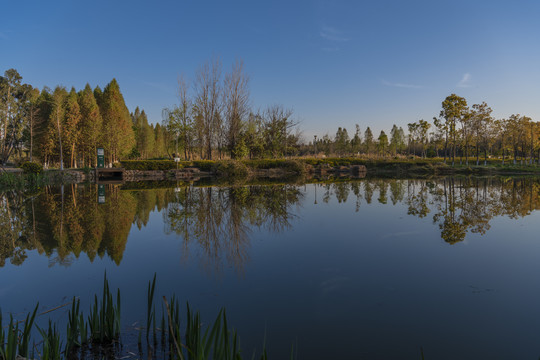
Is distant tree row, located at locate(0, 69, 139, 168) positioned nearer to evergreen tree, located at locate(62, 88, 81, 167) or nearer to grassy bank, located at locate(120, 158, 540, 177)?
evergreen tree, located at locate(62, 88, 81, 167)

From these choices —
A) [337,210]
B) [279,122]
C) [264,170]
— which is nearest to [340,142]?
[279,122]

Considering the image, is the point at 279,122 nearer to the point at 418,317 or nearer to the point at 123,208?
the point at 123,208

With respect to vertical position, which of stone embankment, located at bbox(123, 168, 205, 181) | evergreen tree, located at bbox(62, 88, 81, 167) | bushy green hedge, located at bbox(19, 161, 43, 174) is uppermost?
evergreen tree, located at bbox(62, 88, 81, 167)

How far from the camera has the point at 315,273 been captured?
425 centimetres

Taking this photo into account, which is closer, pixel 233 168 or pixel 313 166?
pixel 233 168

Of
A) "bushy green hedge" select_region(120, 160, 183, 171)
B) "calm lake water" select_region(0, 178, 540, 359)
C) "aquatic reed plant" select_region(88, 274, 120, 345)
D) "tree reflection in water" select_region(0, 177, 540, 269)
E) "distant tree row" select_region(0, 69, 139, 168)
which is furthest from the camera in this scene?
"distant tree row" select_region(0, 69, 139, 168)

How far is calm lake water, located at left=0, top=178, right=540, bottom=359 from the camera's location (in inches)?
107

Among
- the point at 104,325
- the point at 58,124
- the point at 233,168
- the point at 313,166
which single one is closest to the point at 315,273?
the point at 104,325

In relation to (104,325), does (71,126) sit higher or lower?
higher

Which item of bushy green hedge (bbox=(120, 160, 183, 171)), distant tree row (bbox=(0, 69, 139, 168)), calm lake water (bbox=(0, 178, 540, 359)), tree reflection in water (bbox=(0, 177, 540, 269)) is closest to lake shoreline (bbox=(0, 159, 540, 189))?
bushy green hedge (bbox=(120, 160, 183, 171))

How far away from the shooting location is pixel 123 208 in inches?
383

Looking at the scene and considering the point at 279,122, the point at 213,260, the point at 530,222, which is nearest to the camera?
the point at 213,260

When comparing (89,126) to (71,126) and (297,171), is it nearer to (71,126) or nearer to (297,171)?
(71,126)

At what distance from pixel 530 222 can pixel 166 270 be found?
28.2ft
